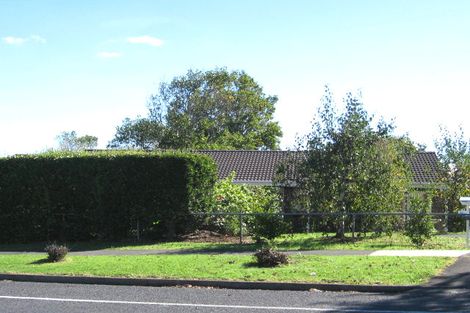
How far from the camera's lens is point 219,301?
33.0ft

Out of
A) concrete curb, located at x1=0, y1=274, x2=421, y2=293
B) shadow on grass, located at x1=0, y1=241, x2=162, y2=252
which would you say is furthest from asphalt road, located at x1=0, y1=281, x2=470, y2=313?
shadow on grass, located at x1=0, y1=241, x2=162, y2=252

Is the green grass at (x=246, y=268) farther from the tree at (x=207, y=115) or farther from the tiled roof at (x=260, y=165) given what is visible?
the tree at (x=207, y=115)

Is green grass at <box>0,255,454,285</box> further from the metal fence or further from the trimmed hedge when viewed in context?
the trimmed hedge

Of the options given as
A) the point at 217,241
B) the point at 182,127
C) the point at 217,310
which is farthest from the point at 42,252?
the point at 182,127

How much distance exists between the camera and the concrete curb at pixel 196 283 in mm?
10594

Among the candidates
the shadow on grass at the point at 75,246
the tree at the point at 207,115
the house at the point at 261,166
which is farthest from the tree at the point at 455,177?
the tree at the point at 207,115

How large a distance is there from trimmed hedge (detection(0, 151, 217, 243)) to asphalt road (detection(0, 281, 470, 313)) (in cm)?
910

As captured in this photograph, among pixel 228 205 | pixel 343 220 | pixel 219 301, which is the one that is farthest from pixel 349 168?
pixel 219 301

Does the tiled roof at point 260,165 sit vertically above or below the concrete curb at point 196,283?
above

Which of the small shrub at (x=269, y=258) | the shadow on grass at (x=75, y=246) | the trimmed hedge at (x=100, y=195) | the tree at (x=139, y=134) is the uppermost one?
the tree at (x=139, y=134)

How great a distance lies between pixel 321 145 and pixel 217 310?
10.9 m

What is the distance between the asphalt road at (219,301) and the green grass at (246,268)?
0.74 metres

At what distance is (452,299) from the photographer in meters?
9.59

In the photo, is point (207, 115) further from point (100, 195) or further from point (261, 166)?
point (100, 195)
